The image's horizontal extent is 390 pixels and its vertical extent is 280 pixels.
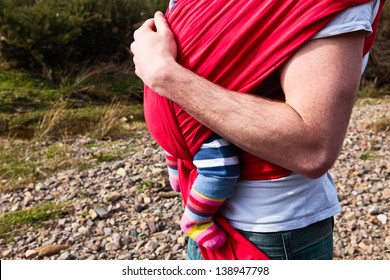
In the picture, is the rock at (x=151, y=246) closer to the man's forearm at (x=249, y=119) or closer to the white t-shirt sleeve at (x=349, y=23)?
the man's forearm at (x=249, y=119)

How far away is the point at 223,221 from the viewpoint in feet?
4.49

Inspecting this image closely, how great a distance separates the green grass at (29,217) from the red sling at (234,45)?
10.5 feet

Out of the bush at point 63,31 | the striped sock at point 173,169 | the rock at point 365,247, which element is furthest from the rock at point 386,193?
the bush at point 63,31

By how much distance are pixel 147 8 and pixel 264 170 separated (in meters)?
8.95

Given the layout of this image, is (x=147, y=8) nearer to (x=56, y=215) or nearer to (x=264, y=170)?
(x=56, y=215)

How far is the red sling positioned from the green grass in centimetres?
319

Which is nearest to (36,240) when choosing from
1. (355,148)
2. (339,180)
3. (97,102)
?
(339,180)

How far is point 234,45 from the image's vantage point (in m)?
1.18

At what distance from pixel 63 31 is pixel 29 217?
4.76 metres

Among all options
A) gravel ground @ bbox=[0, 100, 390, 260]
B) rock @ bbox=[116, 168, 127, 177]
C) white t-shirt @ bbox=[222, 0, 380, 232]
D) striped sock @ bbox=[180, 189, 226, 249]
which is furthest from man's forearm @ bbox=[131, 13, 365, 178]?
rock @ bbox=[116, 168, 127, 177]

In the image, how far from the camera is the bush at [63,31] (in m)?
8.20

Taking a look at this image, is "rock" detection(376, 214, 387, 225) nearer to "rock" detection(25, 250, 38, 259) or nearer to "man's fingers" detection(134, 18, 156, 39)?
"rock" detection(25, 250, 38, 259)

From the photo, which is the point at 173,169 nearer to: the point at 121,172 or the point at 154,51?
the point at 154,51

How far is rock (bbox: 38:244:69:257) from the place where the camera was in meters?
3.85
